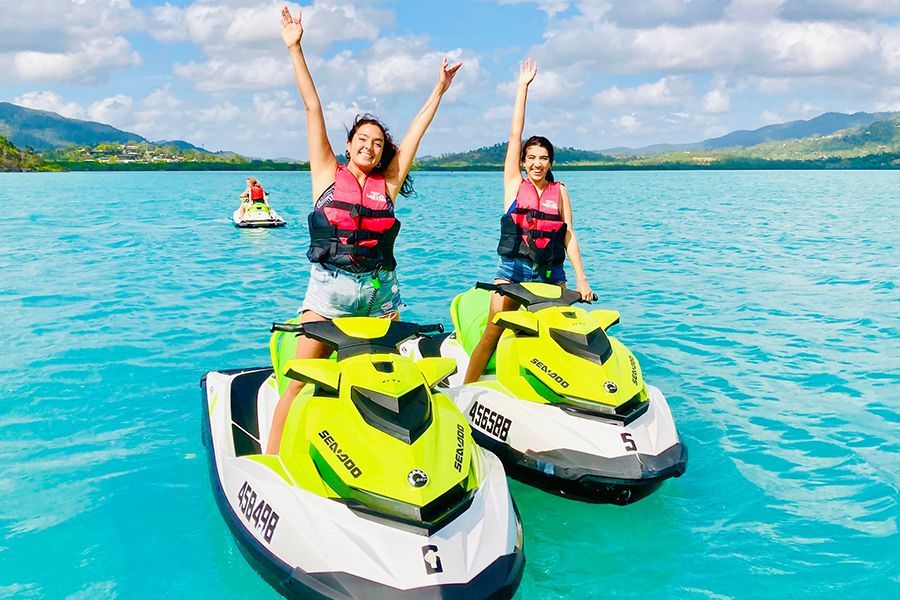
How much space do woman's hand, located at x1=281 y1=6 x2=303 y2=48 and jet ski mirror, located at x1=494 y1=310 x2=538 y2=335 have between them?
1.92 m

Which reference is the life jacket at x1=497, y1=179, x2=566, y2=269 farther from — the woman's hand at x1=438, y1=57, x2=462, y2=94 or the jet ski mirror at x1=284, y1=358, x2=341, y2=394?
the jet ski mirror at x1=284, y1=358, x2=341, y2=394

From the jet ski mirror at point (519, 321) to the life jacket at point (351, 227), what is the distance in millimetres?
927

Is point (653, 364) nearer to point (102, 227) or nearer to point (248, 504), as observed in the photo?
point (248, 504)

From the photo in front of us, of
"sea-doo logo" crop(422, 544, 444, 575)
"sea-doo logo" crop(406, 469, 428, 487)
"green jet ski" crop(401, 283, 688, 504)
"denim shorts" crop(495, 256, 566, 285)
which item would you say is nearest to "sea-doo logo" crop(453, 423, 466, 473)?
"sea-doo logo" crop(406, 469, 428, 487)

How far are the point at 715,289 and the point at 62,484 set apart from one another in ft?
29.9

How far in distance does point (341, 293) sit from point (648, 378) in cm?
375

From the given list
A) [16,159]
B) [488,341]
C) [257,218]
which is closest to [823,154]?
[16,159]

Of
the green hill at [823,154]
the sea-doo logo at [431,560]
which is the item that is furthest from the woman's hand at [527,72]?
the green hill at [823,154]

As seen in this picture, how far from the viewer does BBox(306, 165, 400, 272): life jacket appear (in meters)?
3.63

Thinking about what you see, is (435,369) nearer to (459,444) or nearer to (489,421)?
(459,444)

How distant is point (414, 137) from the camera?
3.93 metres

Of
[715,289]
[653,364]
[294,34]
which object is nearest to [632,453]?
[294,34]

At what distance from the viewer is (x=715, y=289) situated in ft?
35.1

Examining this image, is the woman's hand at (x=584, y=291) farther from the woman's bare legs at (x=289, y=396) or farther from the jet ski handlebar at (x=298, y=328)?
the woman's bare legs at (x=289, y=396)
